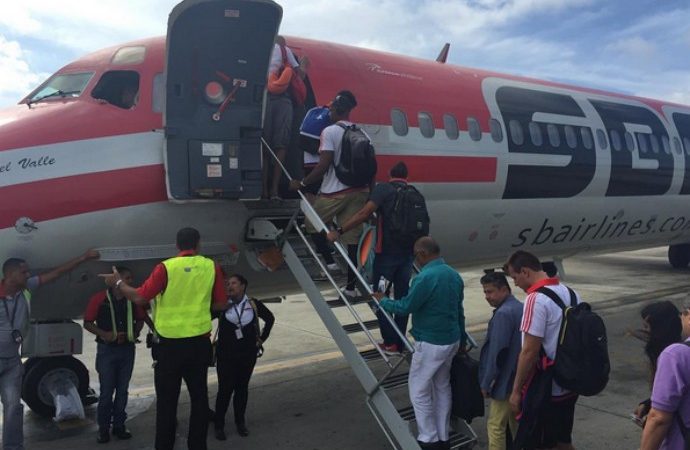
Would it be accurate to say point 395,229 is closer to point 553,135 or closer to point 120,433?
point 120,433

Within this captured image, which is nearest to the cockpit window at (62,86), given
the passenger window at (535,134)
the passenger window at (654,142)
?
the passenger window at (535,134)

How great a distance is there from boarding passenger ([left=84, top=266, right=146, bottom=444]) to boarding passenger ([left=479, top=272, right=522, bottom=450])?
11.2 feet

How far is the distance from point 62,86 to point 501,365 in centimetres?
509

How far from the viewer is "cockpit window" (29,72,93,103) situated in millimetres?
6172

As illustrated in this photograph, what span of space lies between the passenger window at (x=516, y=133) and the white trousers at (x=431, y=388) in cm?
470

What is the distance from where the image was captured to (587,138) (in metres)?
10.1

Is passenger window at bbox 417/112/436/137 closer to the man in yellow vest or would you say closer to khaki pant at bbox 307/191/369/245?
khaki pant at bbox 307/191/369/245

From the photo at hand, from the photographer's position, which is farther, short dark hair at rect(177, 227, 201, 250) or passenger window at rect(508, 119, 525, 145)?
passenger window at rect(508, 119, 525, 145)

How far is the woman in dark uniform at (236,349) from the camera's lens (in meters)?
5.88

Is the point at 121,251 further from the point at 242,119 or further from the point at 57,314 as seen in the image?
the point at 242,119

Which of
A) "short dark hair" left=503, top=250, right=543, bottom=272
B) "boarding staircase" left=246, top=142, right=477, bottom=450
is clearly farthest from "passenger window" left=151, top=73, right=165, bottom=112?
"short dark hair" left=503, top=250, right=543, bottom=272

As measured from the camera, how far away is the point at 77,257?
18.2 feet

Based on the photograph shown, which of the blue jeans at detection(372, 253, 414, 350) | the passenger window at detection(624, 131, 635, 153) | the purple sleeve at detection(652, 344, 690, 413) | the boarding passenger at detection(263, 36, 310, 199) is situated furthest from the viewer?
the passenger window at detection(624, 131, 635, 153)

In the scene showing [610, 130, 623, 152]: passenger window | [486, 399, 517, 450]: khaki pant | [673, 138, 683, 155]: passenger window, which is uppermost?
[610, 130, 623, 152]: passenger window
